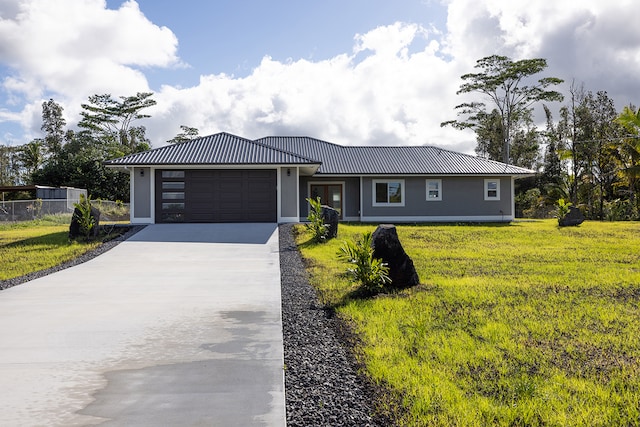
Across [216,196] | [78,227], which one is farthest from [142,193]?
[78,227]

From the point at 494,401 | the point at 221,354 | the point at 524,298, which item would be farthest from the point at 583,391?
the point at 524,298

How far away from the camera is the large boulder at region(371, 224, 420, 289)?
813 centimetres

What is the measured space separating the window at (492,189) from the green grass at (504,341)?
14.2m

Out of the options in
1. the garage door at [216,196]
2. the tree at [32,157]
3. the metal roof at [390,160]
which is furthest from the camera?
the tree at [32,157]

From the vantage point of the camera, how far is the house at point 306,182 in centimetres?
1964

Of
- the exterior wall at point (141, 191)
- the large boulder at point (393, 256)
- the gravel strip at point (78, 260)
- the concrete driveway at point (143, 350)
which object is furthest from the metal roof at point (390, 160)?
the large boulder at point (393, 256)

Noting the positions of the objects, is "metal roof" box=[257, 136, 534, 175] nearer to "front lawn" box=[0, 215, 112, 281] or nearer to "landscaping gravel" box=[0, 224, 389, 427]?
"front lawn" box=[0, 215, 112, 281]

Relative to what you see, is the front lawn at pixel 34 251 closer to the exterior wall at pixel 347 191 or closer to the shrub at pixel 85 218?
the shrub at pixel 85 218

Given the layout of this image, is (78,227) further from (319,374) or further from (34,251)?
(319,374)

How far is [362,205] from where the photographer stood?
24.5m

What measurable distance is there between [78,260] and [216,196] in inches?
320

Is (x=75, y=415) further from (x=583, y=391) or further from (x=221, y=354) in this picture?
(x=583, y=391)

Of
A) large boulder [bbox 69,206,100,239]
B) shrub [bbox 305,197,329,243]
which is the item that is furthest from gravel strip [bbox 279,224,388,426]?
large boulder [bbox 69,206,100,239]

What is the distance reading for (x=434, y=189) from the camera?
24812mm
